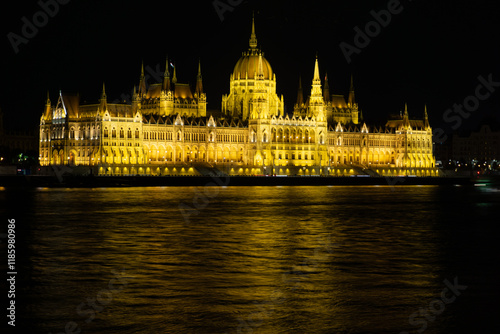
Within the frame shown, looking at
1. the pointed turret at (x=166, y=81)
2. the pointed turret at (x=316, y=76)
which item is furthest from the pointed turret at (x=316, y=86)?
the pointed turret at (x=166, y=81)

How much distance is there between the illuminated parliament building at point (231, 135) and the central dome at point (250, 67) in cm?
20

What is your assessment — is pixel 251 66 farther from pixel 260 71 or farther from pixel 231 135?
pixel 231 135

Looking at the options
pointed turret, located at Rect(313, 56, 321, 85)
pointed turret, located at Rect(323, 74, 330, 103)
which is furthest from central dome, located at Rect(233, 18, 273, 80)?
pointed turret, located at Rect(323, 74, 330, 103)

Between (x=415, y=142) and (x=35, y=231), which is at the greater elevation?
(x=415, y=142)

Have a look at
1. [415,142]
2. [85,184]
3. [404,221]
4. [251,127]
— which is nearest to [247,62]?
[251,127]

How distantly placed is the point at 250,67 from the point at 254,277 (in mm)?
139361

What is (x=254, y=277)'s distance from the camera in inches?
977

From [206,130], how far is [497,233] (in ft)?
364

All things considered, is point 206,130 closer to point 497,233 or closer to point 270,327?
point 497,233

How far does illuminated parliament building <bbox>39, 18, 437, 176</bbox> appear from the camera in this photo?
136m

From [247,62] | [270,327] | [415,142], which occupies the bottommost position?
[270,327]

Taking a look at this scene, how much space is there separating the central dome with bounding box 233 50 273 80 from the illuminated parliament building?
198mm

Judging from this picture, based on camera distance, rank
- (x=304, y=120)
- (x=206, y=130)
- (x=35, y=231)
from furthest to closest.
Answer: (x=304, y=120) < (x=206, y=130) < (x=35, y=231)

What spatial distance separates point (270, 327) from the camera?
1867 cm
